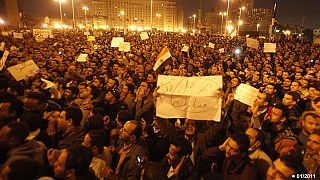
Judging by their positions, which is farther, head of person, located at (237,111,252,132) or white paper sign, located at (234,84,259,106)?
white paper sign, located at (234,84,259,106)

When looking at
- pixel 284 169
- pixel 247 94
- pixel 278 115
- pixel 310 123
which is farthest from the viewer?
pixel 247 94

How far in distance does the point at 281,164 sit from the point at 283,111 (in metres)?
1.58

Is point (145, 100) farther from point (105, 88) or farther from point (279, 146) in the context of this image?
point (279, 146)

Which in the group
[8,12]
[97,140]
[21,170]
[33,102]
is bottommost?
[97,140]

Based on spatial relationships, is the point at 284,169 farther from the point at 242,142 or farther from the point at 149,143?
the point at 149,143

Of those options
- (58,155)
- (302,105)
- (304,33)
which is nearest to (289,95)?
(302,105)

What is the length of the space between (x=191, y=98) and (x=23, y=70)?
5.38 m

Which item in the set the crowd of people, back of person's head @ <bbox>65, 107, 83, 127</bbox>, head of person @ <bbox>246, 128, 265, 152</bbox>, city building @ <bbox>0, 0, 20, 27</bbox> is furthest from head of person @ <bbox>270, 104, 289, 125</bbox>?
city building @ <bbox>0, 0, 20, 27</bbox>

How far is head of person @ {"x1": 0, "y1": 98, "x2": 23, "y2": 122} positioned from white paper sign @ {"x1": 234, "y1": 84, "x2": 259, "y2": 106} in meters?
3.83

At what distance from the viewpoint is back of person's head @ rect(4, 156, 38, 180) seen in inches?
94.8

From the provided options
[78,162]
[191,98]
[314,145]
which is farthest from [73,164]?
[314,145]

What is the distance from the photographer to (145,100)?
5668mm

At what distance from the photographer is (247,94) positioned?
201 inches

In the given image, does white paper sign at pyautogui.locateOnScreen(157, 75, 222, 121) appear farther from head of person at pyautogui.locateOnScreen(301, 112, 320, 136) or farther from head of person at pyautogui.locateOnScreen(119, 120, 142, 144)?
head of person at pyautogui.locateOnScreen(301, 112, 320, 136)
